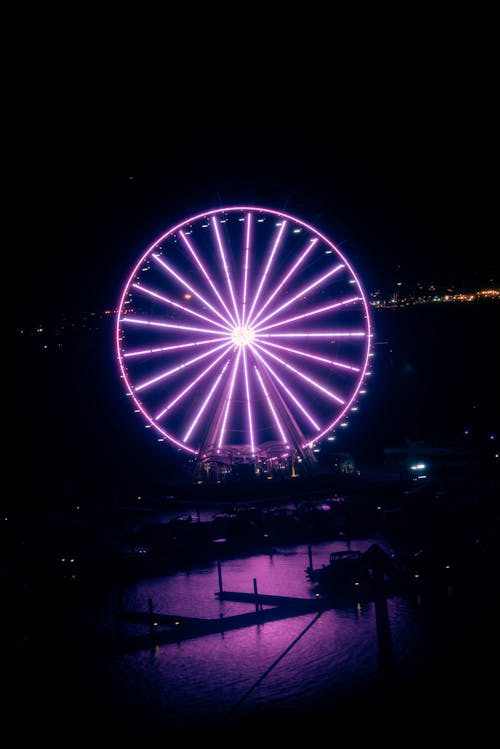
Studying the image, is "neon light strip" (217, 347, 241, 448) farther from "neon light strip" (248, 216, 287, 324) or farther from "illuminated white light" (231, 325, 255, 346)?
"neon light strip" (248, 216, 287, 324)

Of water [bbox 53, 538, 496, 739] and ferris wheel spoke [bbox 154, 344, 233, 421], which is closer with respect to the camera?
water [bbox 53, 538, 496, 739]

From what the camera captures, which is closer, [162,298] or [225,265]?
[162,298]

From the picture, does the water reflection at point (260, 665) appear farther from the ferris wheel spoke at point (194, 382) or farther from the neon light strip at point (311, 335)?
the neon light strip at point (311, 335)

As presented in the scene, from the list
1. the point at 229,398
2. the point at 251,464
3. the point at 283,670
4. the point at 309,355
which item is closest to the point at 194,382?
the point at 229,398

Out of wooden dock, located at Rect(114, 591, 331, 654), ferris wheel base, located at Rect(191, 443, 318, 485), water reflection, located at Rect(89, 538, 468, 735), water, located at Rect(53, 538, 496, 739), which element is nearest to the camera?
water, located at Rect(53, 538, 496, 739)

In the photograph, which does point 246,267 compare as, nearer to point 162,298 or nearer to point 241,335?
point 241,335

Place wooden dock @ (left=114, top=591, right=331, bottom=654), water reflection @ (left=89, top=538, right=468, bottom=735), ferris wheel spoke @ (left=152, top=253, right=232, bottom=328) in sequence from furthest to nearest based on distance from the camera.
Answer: ferris wheel spoke @ (left=152, top=253, right=232, bottom=328), wooden dock @ (left=114, top=591, right=331, bottom=654), water reflection @ (left=89, top=538, right=468, bottom=735)

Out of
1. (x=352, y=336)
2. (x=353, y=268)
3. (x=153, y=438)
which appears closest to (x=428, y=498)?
(x=352, y=336)

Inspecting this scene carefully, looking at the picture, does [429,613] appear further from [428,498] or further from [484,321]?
[484,321]

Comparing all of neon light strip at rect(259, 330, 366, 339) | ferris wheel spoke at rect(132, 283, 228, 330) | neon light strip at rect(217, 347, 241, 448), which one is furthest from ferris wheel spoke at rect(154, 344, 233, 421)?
ferris wheel spoke at rect(132, 283, 228, 330)

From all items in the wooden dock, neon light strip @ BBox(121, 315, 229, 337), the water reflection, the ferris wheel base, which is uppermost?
neon light strip @ BBox(121, 315, 229, 337)

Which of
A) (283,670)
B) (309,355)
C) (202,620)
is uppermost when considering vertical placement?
(309,355)

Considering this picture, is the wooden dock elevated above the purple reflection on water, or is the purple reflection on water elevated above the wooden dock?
the wooden dock

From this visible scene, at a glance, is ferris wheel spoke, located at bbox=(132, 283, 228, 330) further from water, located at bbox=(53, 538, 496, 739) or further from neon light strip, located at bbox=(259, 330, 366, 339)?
water, located at bbox=(53, 538, 496, 739)
